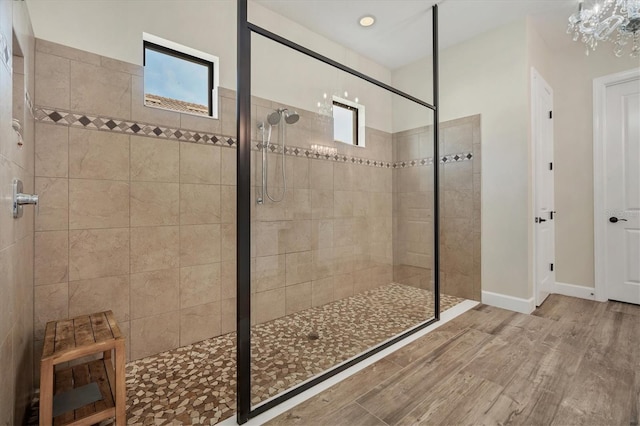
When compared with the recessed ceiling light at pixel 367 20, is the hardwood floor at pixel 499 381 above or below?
below

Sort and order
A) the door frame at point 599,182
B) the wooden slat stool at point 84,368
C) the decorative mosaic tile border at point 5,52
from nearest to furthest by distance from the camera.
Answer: the decorative mosaic tile border at point 5,52 < the wooden slat stool at point 84,368 < the door frame at point 599,182

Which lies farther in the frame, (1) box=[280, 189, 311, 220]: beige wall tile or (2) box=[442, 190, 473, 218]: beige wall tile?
(2) box=[442, 190, 473, 218]: beige wall tile

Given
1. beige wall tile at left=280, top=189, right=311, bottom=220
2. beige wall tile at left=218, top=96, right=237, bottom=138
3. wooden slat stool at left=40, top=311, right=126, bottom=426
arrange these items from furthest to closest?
beige wall tile at left=218, top=96, right=237, bottom=138 → beige wall tile at left=280, top=189, right=311, bottom=220 → wooden slat stool at left=40, top=311, right=126, bottom=426

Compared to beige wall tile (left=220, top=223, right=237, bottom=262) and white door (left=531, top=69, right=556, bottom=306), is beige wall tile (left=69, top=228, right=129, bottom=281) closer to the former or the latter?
beige wall tile (left=220, top=223, right=237, bottom=262)

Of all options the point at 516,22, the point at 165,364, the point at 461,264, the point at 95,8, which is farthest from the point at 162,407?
the point at 516,22

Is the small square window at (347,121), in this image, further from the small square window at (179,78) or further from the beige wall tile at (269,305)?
the beige wall tile at (269,305)

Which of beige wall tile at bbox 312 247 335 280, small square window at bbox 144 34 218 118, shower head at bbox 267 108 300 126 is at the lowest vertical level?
beige wall tile at bbox 312 247 335 280

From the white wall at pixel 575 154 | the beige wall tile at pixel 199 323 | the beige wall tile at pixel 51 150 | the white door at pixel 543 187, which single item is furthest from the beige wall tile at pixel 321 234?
the white wall at pixel 575 154

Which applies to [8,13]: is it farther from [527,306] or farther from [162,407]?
[527,306]

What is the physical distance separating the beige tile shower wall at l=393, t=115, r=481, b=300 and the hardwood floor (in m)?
0.66

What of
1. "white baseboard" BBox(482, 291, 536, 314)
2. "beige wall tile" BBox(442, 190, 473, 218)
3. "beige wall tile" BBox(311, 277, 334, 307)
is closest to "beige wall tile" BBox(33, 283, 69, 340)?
"beige wall tile" BBox(311, 277, 334, 307)

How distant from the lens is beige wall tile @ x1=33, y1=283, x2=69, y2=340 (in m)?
1.69

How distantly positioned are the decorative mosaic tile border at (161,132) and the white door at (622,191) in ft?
7.68

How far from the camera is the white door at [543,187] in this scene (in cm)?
293
